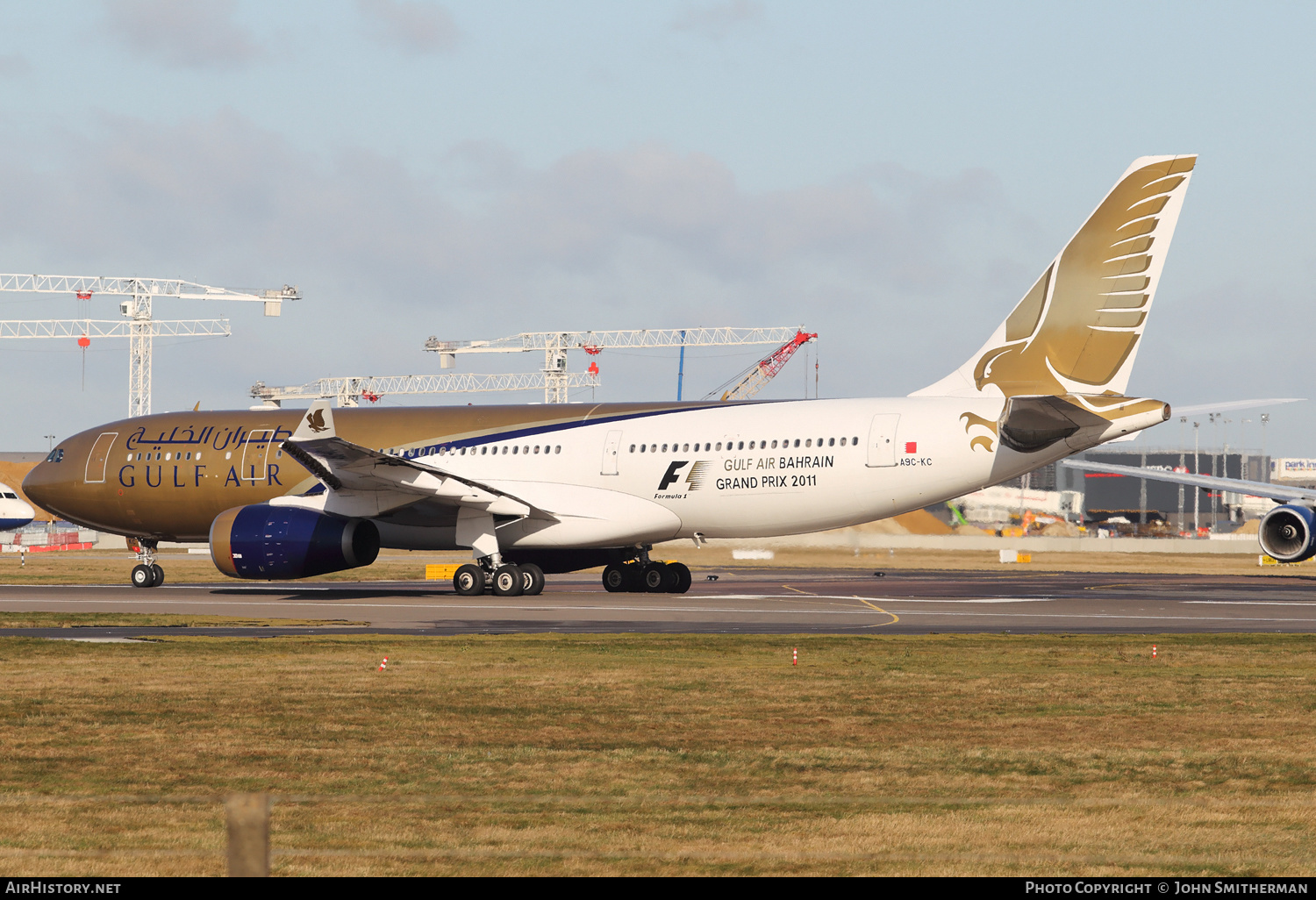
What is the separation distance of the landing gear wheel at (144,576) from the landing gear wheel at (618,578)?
1140cm

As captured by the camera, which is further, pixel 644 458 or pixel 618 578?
pixel 618 578

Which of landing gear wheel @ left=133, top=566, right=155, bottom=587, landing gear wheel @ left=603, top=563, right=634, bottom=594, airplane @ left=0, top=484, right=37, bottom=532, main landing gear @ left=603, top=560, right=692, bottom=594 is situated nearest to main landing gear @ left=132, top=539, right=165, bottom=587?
landing gear wheel @ left=133, top=566, right=155, bottom=587

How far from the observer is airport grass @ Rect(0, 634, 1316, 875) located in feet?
25.1

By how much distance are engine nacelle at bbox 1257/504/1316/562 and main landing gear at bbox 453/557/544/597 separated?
1968 centimetres

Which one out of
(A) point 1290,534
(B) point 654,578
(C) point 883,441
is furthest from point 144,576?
(A) point 1290,534

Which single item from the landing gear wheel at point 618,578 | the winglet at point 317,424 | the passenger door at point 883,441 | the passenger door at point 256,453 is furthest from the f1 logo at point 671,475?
the passenger door at point 256,453

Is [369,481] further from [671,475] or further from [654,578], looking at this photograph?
[654,578]

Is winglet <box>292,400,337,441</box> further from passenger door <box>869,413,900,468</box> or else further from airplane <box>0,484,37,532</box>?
airplane <box>0,484,37,532</box>

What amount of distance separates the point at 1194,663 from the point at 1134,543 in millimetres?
55054

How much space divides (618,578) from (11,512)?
38601 mm

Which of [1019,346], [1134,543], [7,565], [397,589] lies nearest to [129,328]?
[7,565]

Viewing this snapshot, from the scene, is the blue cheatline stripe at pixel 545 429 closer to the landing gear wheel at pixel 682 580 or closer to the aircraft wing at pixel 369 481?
the aircraft wing at pixel 369 481

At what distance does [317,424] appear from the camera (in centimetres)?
2883
